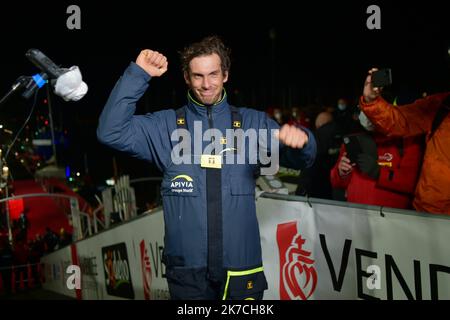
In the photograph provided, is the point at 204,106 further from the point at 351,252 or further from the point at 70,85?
the point at 351,252

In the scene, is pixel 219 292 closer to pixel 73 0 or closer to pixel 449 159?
pixel 449 159

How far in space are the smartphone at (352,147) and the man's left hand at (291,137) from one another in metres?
1.65

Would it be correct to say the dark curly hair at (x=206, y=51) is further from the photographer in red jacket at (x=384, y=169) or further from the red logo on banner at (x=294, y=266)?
the photographer in red jacket at (x=384, y=169)

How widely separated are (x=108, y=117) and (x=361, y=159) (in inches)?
89.8

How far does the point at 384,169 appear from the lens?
352cm

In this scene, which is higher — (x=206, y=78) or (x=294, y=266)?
(x=206, y=78)

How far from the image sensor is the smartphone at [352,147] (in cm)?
361

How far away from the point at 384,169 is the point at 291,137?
1743 millimetres

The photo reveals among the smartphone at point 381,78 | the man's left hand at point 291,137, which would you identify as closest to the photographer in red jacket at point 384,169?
the smartphone at point 381,78

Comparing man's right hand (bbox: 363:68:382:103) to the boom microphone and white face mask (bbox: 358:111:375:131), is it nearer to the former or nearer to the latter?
white face mask (bbox: 358:111:375:131)

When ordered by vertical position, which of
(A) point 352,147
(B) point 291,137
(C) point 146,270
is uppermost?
(B) point 291,137

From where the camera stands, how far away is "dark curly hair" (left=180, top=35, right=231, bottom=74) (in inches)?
92.0

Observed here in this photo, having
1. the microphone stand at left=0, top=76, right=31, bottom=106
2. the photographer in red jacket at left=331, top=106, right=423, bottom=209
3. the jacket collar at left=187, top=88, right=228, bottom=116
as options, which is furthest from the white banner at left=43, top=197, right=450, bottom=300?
the microphone stand at left=0, top=76, right=31, bottom=106

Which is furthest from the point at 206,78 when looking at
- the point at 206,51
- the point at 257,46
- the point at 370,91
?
the point at 257,46
